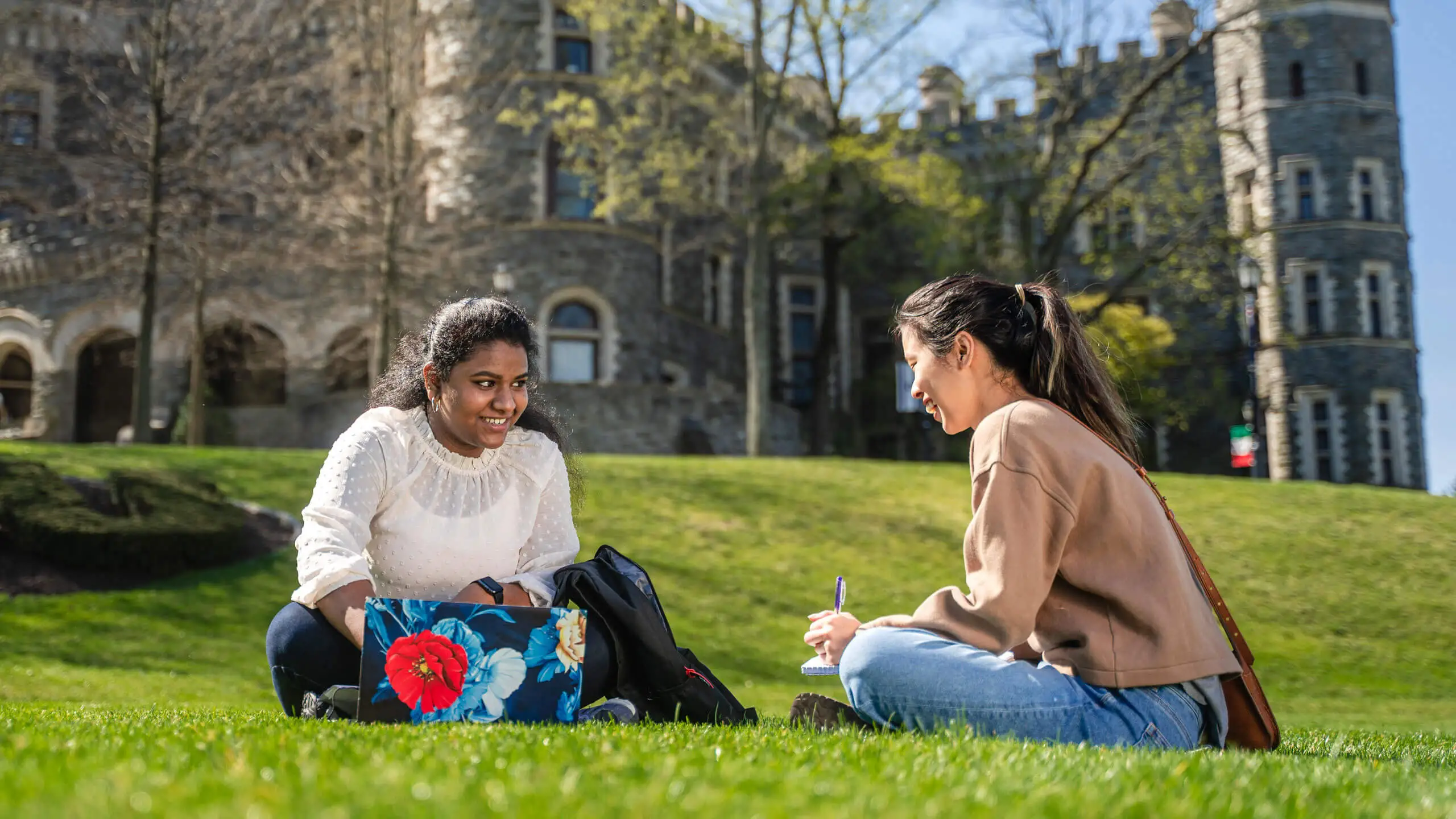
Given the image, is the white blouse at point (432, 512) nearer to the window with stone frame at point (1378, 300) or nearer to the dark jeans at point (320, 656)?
the dark jeans at point (320, 656)

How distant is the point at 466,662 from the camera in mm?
3840

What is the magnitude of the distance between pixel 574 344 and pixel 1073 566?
23.6 meters

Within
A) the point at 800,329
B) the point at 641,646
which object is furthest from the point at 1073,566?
the point at 800,329

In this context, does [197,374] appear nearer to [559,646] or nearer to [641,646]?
[641,646]

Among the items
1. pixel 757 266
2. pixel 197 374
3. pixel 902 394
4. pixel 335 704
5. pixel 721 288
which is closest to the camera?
pixel 335 704

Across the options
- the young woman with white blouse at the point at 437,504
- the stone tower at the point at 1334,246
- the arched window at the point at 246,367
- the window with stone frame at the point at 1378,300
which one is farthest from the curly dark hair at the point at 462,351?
the window with stone frame at the point at 1378,300

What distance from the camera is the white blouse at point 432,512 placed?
4.23 meters

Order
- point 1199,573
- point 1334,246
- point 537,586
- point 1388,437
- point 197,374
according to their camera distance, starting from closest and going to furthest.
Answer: point 1199,573
point 537,586
point 197,374
point 1388,437
point 1334,246

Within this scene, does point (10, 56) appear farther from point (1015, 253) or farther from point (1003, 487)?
point (1003, 487)

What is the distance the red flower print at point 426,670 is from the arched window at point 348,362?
22.3 meters

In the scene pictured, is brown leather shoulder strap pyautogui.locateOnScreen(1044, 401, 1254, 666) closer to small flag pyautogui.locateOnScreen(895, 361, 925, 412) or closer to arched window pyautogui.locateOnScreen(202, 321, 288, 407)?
arched window pyautogui.locateOnScreen(202, 321, 288, 407)

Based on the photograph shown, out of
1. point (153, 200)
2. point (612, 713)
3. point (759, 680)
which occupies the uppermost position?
point (153, 200)

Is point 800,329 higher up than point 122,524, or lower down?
higher up

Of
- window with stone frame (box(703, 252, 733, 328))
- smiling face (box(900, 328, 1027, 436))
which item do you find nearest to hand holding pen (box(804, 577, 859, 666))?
smiling face (box(900, 328, 1027, 436))
